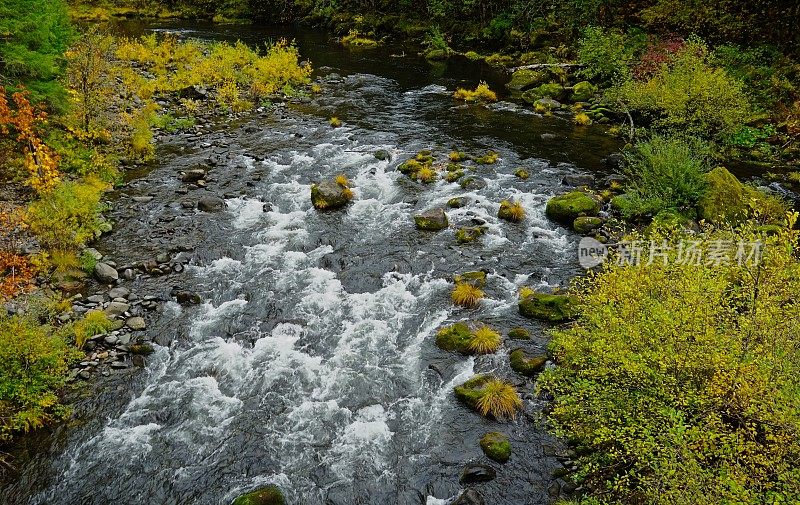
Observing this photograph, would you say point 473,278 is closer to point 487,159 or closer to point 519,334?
point 519,334

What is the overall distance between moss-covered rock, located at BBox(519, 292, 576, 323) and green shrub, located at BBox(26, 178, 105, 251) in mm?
15895

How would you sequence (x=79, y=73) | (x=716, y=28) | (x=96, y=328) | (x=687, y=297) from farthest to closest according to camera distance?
(x=716, y=28) → (x=79, y=73) → (x=96, y=328) → (x=687, y=297)

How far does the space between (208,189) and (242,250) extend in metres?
5.84

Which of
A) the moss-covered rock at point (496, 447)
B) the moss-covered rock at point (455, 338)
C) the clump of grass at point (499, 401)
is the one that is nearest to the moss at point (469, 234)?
the moss-covered rock at point (455, 338)

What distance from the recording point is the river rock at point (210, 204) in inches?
865

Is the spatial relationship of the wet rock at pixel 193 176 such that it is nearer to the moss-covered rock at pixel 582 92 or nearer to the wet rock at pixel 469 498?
the wet rock at pixel 469 498

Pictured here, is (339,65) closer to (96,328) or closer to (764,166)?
(764,166)

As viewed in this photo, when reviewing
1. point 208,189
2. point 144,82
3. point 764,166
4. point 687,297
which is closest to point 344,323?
point 687,297

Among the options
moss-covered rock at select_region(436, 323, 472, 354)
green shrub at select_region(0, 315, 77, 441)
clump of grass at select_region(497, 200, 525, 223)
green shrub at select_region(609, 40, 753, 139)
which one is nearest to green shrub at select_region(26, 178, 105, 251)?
green shrub at select_region(0, 315, 77, 441)

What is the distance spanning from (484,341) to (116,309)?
37.6ft

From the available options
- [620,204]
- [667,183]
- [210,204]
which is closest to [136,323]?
[210,204]

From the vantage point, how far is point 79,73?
23703mm

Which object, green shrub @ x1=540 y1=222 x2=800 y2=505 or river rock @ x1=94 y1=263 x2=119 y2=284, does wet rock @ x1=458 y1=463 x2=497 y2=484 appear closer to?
green shrub @ x1=540 y1=222 x2=800 y2=505

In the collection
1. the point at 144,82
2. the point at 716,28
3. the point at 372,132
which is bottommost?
the point at 372,132
